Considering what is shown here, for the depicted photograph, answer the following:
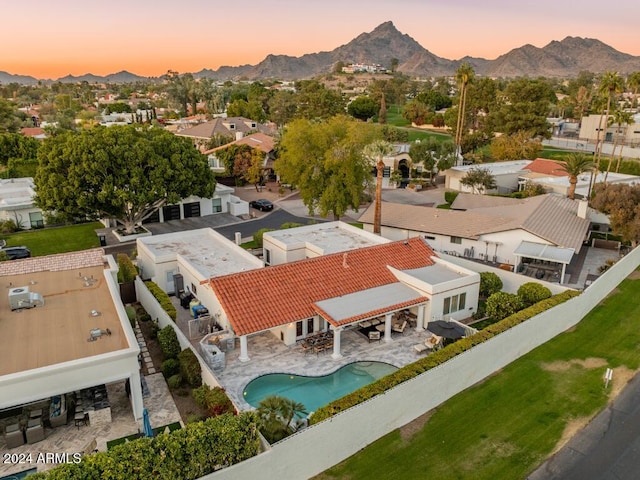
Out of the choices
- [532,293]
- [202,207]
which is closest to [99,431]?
[532,293]

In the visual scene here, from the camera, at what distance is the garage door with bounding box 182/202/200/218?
175 feet

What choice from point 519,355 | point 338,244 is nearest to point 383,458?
point 519,355

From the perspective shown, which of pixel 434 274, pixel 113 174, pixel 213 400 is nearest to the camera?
pixel 213 400

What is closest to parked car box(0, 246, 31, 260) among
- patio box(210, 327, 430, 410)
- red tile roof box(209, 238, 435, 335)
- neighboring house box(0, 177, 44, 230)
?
neighboring house box(0, 177, 44, 230)

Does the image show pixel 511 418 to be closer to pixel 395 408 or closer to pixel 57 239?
pixel 395 408

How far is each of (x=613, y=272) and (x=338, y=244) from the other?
738 inches

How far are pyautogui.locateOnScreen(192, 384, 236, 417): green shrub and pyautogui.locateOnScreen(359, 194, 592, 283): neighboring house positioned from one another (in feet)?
81.4

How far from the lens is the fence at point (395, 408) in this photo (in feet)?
52.3

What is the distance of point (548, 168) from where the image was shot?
63.5 meters

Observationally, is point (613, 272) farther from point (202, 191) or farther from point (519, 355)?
point (202, 191)

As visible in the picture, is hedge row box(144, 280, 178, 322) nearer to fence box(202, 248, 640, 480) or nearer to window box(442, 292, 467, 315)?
fence box(202, 248, 640, 480)

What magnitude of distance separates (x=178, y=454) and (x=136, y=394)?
20.5ft

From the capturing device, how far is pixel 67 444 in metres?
18.5

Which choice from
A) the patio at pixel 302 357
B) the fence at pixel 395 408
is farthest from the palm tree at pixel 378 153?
the fence at pixel 395 408
